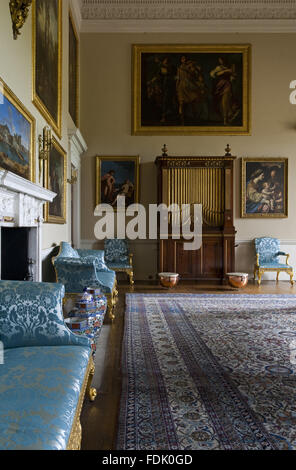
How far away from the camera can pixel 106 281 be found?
5195 millimetres

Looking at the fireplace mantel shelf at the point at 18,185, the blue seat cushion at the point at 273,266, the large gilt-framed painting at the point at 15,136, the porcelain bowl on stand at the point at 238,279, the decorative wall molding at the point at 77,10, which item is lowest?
the porcelain bowl on stand at the point at 238,279

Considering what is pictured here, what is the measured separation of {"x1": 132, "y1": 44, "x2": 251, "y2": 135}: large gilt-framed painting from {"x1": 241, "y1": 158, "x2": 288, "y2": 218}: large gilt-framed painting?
0.99 m

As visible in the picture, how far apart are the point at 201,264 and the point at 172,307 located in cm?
283

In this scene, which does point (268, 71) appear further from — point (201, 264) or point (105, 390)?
point (105, 390)

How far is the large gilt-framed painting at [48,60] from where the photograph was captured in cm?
490

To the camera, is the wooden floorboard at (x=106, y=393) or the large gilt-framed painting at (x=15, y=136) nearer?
the wooden floorboard at (x=106, y=393)

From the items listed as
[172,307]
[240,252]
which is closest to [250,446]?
[172,307]

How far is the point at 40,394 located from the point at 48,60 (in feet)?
17.7

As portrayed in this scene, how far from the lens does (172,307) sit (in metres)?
5.94

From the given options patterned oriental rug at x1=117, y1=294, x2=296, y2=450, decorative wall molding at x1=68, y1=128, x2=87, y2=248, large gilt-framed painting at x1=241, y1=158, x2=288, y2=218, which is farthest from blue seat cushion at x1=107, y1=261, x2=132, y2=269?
large gilt-framed painting at x1=241, y1=158, x2=288, y2=218

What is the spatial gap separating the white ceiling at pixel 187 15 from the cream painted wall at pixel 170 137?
0.63 ft

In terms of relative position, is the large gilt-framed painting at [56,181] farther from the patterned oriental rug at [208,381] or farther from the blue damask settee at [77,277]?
the patterned oriental rug at [208,381]

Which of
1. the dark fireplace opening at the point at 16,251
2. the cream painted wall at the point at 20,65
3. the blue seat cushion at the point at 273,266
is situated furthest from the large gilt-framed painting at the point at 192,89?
the dark fireplace opening at the point at 16,251

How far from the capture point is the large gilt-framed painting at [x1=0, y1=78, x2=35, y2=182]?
354 cm
